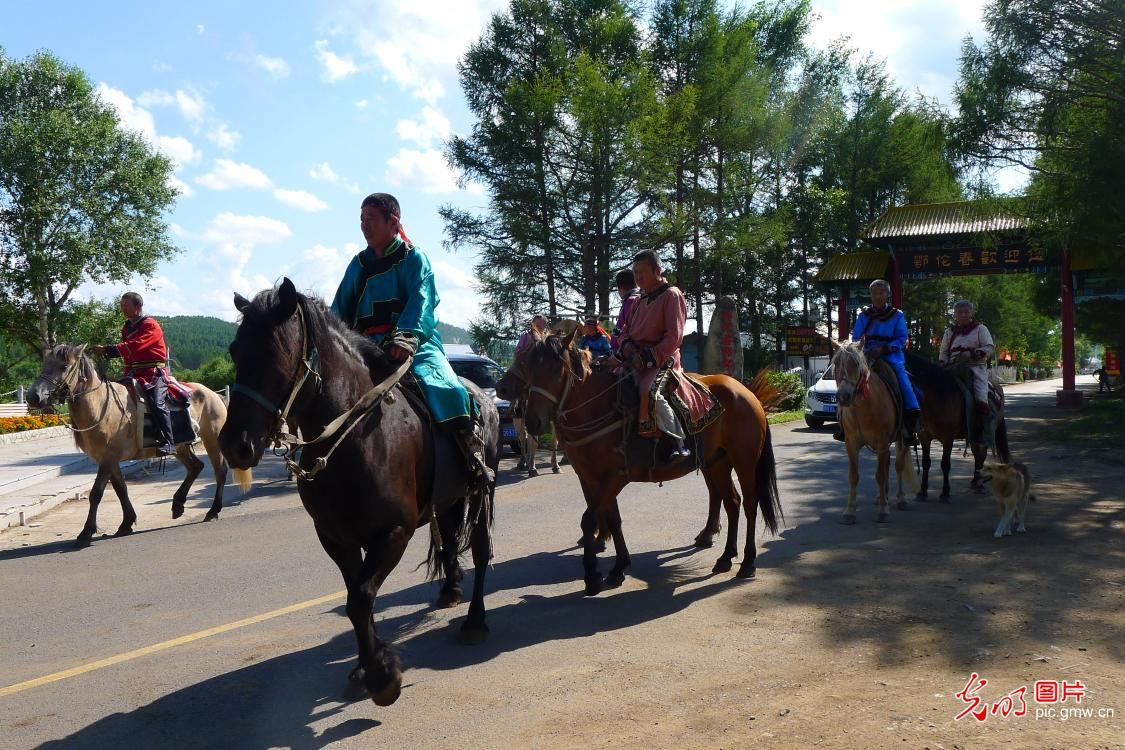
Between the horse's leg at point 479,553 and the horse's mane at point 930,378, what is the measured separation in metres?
7.10

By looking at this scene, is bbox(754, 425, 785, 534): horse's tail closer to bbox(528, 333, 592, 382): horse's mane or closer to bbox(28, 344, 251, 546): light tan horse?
bbox(528, 333, 592, 382): horse's mane

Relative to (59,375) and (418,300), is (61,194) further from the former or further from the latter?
(418,300)

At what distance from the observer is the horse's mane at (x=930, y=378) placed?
10.6m

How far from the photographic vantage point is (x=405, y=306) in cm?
502

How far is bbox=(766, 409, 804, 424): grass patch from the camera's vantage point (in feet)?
78.2

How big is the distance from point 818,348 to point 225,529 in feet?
79.2

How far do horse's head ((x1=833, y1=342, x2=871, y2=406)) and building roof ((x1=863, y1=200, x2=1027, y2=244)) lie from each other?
18.1 meters

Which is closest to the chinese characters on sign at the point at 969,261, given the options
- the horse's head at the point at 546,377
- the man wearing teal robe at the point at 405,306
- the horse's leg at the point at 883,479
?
the horse's leg at the point at 883,479

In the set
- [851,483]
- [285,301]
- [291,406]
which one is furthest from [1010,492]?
[285,301]

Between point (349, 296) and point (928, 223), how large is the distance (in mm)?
25753

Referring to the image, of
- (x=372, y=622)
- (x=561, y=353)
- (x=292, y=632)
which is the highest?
(x=561, y=353)

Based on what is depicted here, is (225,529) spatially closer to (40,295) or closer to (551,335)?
(551,335)

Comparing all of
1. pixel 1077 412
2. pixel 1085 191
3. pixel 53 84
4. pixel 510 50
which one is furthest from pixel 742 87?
pixel 53 84

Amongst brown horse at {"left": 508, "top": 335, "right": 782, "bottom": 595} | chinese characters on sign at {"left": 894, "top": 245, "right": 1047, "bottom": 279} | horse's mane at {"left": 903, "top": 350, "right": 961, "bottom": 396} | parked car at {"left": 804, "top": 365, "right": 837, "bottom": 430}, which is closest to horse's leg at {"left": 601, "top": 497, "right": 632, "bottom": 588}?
brown horse at {"left": 508, "top": 335, "right": 782, "bottom": 595}
